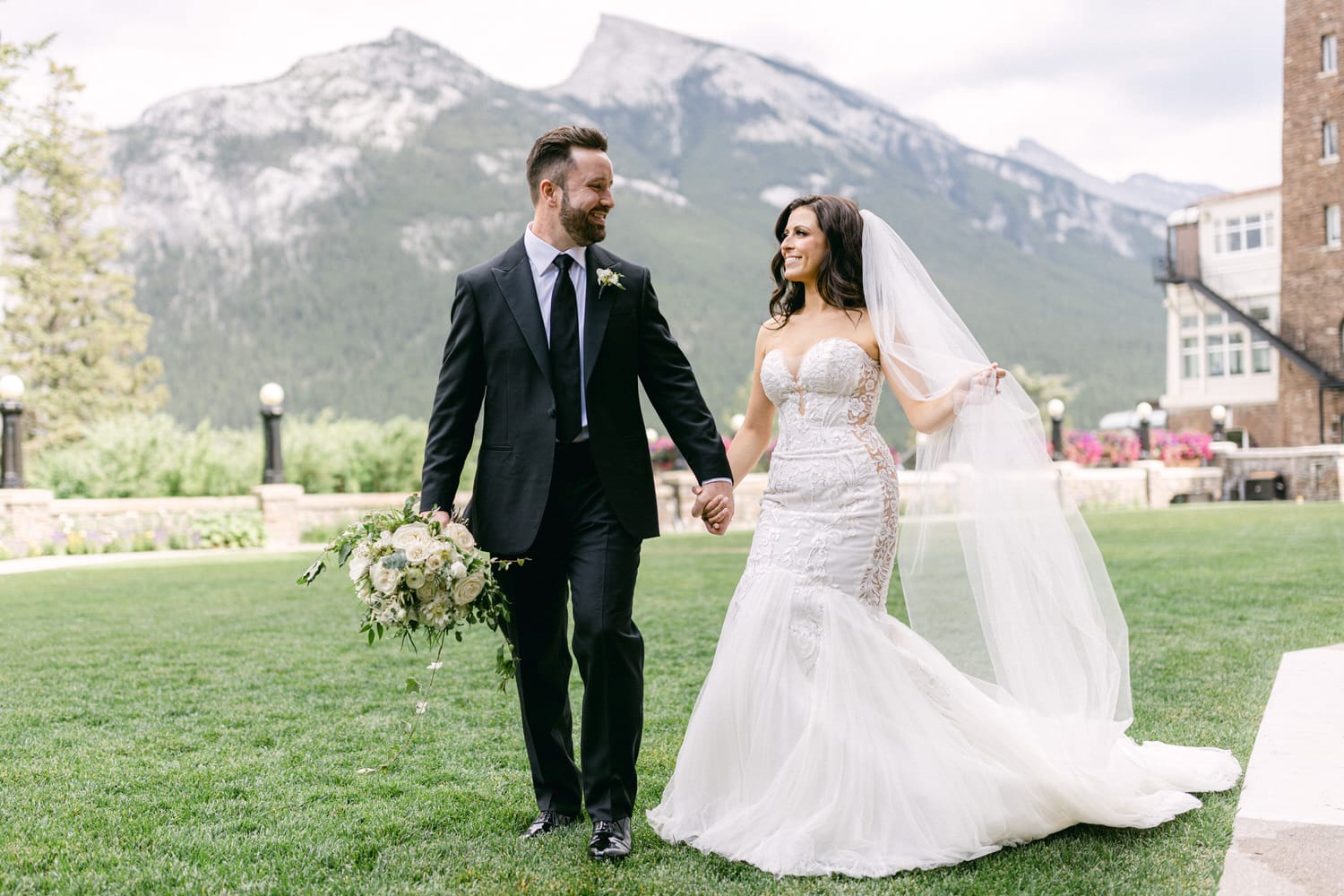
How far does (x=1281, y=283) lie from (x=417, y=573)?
45433 mm

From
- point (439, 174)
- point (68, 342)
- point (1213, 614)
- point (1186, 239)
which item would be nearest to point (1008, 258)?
point (439, 174)

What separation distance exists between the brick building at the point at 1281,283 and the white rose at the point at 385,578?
1674 inches

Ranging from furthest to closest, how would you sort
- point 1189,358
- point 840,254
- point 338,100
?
point 338,100 → point 1189,358 → point 840,254

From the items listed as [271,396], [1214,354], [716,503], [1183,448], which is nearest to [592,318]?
[716,503]

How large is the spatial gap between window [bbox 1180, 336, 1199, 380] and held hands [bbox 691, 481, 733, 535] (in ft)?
157

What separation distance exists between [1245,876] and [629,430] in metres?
2.33

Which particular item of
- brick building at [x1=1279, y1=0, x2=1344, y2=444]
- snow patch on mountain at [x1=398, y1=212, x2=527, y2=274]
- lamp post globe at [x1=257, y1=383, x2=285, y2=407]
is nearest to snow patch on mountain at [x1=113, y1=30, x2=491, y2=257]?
snow patch on mountain at [x1=398, y1=212, x2=527, y2=274]

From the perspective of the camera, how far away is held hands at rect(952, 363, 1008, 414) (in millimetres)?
4352

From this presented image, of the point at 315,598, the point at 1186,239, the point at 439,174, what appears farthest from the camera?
the point at 439,174

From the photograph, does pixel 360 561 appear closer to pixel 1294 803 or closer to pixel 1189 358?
pixel 1294 803

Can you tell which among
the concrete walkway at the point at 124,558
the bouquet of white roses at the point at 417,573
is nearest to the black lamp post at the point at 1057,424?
the concrete walkway at the point at 124,558

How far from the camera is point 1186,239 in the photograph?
4659cm

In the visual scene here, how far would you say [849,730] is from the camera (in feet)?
12.5

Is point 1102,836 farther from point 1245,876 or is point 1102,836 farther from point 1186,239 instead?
point 1186,239
